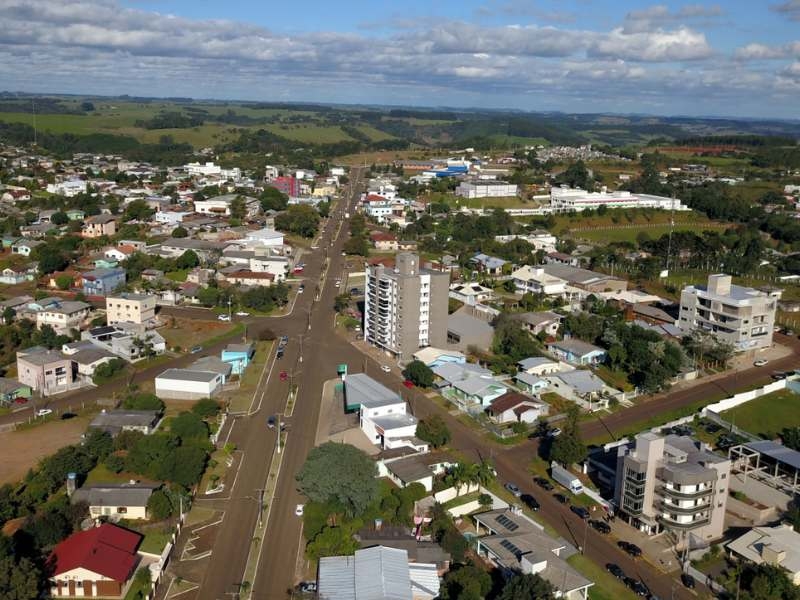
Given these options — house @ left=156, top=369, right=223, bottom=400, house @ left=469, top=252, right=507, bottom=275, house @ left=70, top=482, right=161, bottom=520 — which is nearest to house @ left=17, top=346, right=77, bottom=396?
house @ left=156, top=369, right=223, bottom=400

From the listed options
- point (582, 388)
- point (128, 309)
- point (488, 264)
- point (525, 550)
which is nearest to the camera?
point (525, 550)

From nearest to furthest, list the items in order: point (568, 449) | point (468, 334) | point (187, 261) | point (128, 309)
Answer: point (568, 449) < point (468, 334) < point (128, 309) < point (187, 261)

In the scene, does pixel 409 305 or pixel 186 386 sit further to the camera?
pixel 409 305

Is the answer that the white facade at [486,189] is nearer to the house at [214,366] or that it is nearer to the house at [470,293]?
the house at [470,293]

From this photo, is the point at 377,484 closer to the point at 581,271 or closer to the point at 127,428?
the point at 127,428

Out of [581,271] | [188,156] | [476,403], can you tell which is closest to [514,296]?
[581,271]

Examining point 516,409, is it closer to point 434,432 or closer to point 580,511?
point 434,432

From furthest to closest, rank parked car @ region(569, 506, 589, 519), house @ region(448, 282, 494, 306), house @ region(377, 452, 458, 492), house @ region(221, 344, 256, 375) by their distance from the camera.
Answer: house @ region(448, 282, 494, 306)
house @ region(221, 344, 256, 375)
house @ region(377, 452, 458, 492)
parked car @ region(569, 506, 589, 519)

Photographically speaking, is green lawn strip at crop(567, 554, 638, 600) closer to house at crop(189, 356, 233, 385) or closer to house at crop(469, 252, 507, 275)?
house at crop(189, 356, 233, 385)

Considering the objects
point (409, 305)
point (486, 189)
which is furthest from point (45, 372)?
point (486, 189)
